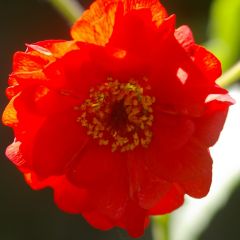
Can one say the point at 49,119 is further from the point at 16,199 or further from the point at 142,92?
the point at 16,199

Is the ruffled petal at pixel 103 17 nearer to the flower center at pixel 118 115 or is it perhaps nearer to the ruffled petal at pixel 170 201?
the flower center at pixel 118 115

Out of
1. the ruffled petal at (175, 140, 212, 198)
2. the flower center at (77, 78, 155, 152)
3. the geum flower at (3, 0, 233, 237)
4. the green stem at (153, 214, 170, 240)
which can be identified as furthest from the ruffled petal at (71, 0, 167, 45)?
the green stem at (153, 214, 170, 240)

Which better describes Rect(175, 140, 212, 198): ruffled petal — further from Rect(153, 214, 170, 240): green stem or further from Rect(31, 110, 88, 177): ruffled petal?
Rect(153, 214, 170, 240): green stem

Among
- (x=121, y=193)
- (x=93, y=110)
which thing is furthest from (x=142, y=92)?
(x=121, y=193)

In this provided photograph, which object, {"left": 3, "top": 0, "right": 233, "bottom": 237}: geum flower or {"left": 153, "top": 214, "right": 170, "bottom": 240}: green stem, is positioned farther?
{"left": 153, "top": 214, "right": 170, "bottom": 240}: green stem

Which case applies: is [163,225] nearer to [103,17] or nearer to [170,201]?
[170,201]

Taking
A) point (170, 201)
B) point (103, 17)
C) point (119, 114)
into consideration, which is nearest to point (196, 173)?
point (170, 201)

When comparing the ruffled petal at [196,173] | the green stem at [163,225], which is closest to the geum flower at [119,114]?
the ruffled petal at [196,173]

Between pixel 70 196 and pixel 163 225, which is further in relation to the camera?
pixel 163 225

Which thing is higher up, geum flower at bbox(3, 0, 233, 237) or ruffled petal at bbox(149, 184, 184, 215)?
geum flower at bbox(3, 0, 233, 237)
